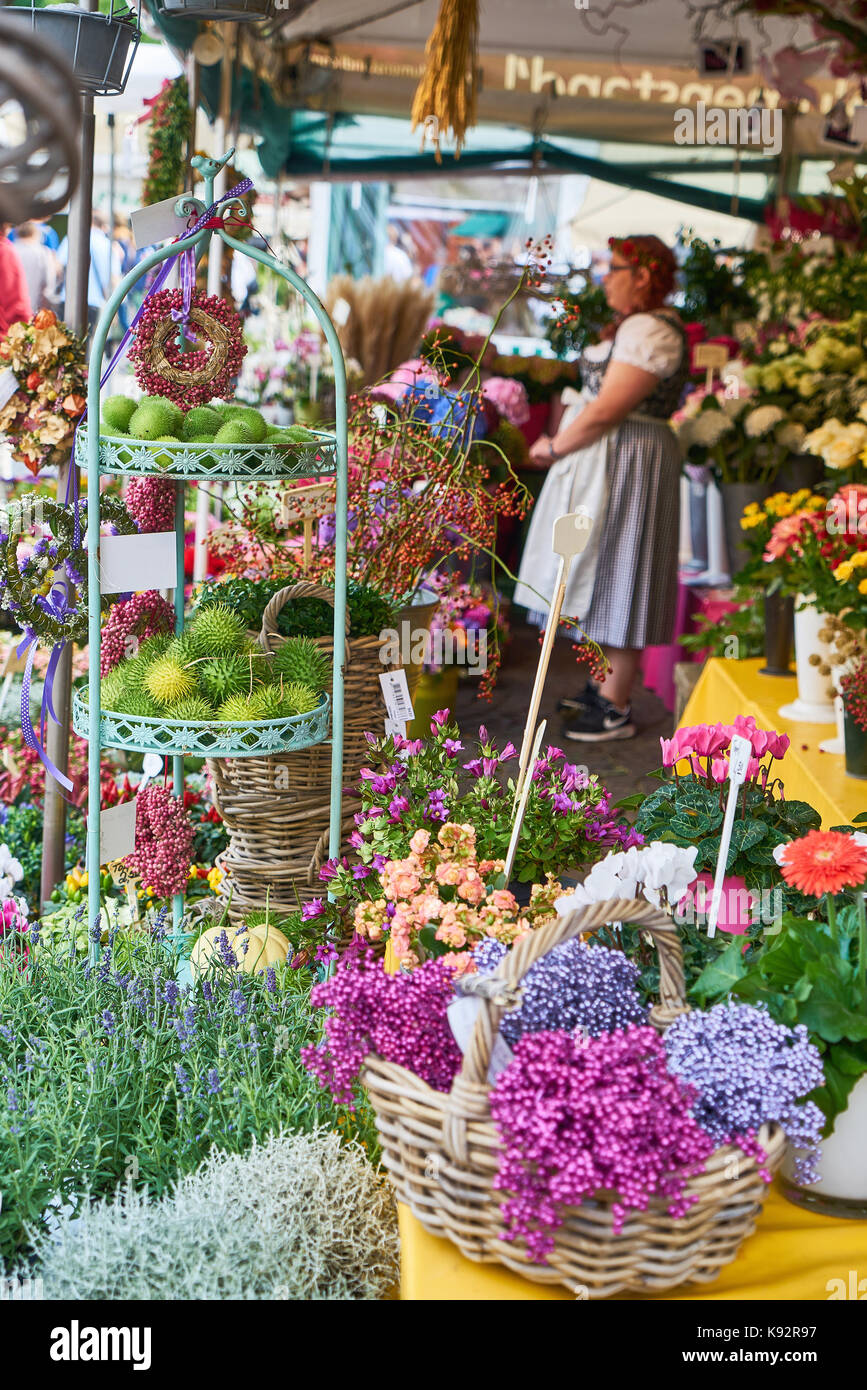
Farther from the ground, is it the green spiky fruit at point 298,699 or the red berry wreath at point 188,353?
the red berry wreath at point 188,353

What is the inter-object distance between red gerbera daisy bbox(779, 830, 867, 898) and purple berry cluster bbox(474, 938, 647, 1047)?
265 millimetres

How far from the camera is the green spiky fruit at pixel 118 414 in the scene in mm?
1970

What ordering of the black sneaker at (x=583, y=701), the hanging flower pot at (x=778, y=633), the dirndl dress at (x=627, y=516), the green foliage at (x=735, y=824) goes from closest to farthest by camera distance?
the green foliage at (x=735, y=824) → the hanging flower pot at (x=778, y=633) → the dirndl dress at (x=627, y=516) → the black sneaker at (x=583, y=701)

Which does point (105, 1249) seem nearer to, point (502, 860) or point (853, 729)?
point (502, 860)

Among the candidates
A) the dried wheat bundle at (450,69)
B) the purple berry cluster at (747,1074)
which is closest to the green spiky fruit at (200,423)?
the purple berry cluster at (747,1074)

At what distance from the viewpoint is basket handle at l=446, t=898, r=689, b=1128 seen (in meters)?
1.11

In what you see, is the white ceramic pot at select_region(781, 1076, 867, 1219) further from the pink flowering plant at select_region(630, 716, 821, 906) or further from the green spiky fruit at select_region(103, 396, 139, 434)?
the green spiky fruit at select_region(103, 396, 139, 434)

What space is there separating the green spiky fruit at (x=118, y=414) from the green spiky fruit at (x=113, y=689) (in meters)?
0.38

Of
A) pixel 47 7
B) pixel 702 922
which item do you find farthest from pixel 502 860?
pixel 47 7

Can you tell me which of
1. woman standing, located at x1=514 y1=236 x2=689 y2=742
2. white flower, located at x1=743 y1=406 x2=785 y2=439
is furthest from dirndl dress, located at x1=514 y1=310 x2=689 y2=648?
white flower, located at x1=743 y1=406 x2=785 y2=439

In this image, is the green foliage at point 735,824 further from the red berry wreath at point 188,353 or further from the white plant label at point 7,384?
the white plant label at point 7,384

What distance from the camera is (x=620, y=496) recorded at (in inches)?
170

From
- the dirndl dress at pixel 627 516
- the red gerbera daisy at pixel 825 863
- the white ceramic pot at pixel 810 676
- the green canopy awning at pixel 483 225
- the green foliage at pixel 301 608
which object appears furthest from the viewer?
the green canopy awning at pixel 483 225

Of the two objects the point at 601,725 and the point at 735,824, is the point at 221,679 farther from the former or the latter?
the point at 601,725
